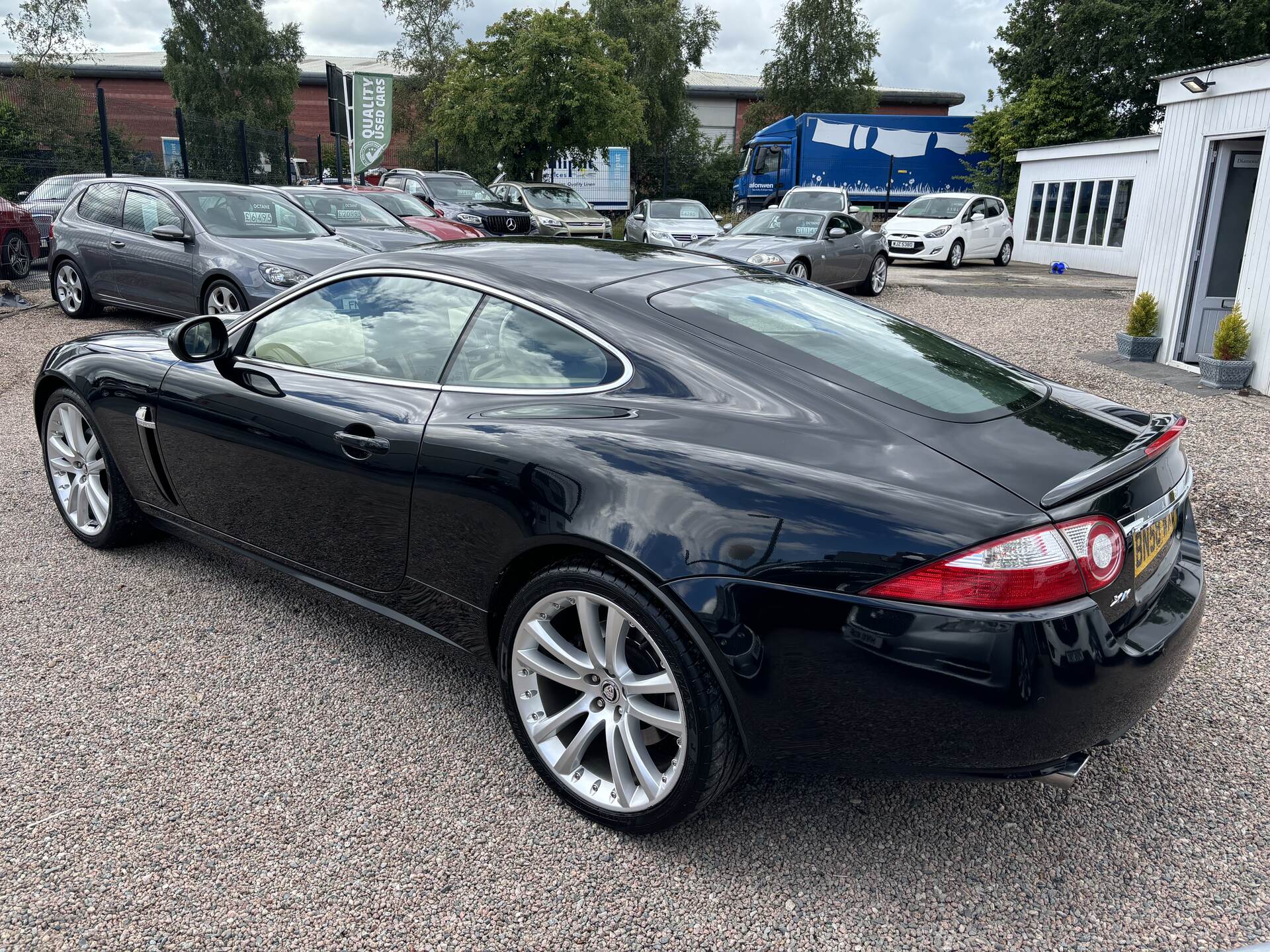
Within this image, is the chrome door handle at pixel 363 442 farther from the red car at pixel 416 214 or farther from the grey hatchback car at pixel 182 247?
the red car at pixel 416 214

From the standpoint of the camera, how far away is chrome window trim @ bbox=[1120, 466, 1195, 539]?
2.17 meters

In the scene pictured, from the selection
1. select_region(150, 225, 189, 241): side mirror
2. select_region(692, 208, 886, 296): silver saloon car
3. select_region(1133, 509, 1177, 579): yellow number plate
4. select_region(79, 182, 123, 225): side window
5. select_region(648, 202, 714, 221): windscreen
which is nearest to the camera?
select_region(1133, 509, 1177, 579): yellow number plate

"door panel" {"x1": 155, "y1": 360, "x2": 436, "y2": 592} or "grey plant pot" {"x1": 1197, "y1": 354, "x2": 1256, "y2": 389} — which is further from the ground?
"door panel" {"x1": 155, "y1": 360, "x2": 436, "y2": 592}

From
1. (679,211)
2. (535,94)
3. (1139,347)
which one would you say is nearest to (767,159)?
(535,94)

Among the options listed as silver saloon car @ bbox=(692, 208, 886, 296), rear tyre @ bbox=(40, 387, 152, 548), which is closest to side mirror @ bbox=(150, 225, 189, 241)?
rear tyre @ bbox=(40, 387, 152, 548)

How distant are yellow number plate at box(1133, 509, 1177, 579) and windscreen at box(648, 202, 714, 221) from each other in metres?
18.0

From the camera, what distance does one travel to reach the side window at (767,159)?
100 feet

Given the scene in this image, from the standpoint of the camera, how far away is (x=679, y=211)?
65.8 feet

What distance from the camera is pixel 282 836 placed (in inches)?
96.2

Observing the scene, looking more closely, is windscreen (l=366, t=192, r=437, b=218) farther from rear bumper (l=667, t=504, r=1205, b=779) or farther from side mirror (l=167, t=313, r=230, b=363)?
rear bumper (l=667, t=504, r=1205, b=779)

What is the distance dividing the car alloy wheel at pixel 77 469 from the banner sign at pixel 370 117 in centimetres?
2056

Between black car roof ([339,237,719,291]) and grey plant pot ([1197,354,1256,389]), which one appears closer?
black car roof ([339,237,719,291])

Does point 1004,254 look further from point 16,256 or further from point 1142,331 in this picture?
point 16,256

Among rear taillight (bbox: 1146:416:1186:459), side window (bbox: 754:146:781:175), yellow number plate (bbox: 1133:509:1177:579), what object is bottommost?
yellow number plate (bbox: 1133:509:1177:579)
